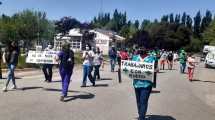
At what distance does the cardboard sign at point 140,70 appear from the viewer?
10.5 meters

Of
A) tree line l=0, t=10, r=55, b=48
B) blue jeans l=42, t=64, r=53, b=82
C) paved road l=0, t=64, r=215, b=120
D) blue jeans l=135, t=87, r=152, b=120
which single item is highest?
tree line l=0, t=10, r=55, b=48

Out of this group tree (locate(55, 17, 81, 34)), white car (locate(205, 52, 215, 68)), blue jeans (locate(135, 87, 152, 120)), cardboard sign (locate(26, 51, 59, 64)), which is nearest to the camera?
blue jeans (locate(135, 87, 152, 120))

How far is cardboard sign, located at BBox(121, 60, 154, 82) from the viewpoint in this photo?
10.5m

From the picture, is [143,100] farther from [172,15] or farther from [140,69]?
[172,15]

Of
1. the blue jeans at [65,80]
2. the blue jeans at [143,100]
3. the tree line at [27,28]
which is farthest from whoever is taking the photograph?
the tree line at [27,28]

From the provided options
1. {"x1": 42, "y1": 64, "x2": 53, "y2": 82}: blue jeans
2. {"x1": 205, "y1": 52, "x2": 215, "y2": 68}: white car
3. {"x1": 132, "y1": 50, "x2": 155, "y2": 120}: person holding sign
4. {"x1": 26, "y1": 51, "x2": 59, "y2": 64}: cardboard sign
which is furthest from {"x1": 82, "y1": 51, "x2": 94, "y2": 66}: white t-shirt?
{"x1": 205, "y1": 52, "x2": 215, "y2": 68}: white car

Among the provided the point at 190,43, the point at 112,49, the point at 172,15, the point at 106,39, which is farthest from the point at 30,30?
the point at 172,15

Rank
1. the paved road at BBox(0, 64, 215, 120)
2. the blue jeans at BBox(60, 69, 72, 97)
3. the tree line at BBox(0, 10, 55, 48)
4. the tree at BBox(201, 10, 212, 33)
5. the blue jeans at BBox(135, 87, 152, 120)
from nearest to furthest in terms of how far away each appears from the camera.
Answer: the blue jeans at BBox(135, 87, 152, 120)
the paved road at BBox(0, 64, 215, 120)
the blue jeans at BBox(60, 69, 72, 97)
the tree line at BBox(0, 10, 55, 48)
the tree at BBox(201, 10, 212, 33)

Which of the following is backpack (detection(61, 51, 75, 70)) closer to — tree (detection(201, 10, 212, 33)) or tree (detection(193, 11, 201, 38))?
tree (detection(193, 11, 201, 38))

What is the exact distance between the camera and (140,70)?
10633 mm

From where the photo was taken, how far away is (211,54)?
48.6 meters

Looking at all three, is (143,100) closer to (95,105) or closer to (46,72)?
(95,105)

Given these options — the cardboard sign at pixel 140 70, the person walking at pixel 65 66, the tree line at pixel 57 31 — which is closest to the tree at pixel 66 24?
the tree line at pixel 57 31

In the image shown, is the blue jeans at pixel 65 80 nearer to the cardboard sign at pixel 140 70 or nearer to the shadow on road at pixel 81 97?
the shadow on road at pixel 81 97
